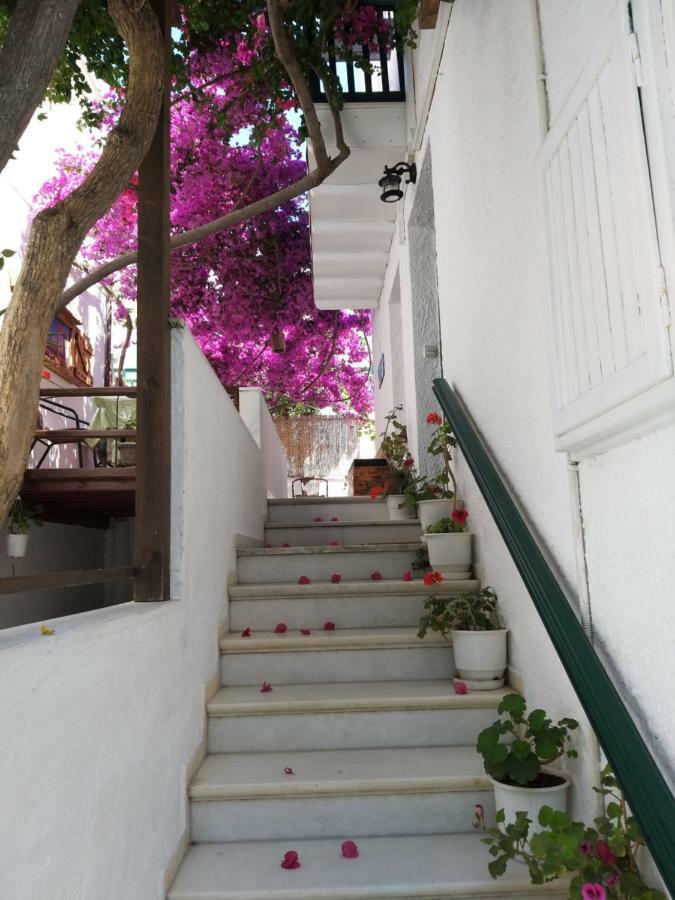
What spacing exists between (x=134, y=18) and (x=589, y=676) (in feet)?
8.33

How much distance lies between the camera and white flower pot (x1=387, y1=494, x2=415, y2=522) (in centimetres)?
468

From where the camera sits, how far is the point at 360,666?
2818mm

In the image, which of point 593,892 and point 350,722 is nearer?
point 593,892

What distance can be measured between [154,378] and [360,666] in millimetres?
1456

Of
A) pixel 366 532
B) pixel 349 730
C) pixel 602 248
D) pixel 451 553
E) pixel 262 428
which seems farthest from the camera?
pixel 262 428

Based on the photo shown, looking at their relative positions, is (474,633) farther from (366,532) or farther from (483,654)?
(366,532)

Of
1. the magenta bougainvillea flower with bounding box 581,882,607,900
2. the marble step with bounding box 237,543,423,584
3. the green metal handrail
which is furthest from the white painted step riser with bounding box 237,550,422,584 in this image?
the magenta bougainvillea flower with bounding box 581,882,607,900

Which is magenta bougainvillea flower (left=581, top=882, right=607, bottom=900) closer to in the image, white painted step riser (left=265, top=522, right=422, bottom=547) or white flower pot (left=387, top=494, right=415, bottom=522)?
white painted step riser (left=265, top=522, right=422, bottom=547)

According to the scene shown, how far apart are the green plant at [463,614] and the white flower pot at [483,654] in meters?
0.09

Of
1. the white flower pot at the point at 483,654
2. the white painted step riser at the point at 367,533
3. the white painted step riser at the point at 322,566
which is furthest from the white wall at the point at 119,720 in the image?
the white painted step riser at the point at 367,533

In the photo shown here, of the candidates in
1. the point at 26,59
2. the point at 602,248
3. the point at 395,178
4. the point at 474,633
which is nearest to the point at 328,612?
the point at 474,633

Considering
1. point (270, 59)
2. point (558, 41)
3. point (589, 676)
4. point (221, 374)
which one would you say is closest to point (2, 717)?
point (589, 676)

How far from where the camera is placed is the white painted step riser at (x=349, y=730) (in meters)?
2.48

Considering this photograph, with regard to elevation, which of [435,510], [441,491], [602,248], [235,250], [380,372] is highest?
[235,250]
